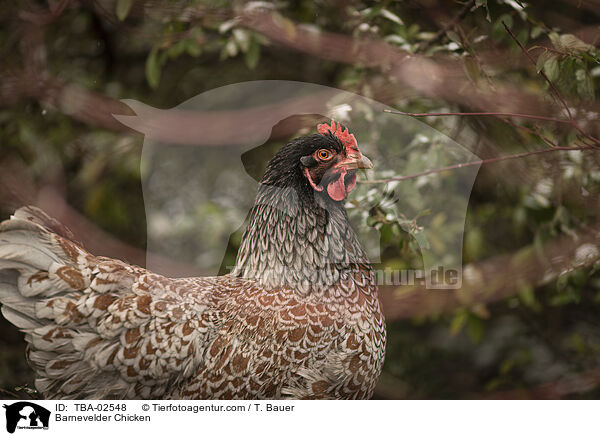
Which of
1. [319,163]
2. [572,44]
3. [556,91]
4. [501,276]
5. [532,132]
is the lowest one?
[501,276]

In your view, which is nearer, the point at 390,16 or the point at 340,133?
the point at 340,133

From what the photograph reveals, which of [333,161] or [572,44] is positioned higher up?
[572,44]

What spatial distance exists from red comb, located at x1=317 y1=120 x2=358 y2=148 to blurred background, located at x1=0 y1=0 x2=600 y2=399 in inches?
2.4

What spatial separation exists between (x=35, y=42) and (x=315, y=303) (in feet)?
3.24

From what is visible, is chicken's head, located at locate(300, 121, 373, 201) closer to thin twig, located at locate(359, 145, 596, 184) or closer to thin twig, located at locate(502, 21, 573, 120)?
thin twig, located at locate(359, 145, 596, 184)

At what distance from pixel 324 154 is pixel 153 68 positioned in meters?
0.50

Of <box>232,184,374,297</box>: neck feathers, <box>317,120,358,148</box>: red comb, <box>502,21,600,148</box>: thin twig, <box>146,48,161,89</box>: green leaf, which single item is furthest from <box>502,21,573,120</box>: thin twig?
<box>146,48,161,89</box>: green leaf

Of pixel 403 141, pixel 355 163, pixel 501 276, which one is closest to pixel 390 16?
pixel 403 141

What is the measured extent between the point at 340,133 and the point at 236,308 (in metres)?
0.50

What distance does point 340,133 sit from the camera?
4.15 feet

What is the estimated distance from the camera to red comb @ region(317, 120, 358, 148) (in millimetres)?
1263

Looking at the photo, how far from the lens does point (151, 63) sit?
4.34 ft

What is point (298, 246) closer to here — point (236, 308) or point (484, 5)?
point (236, 308)
